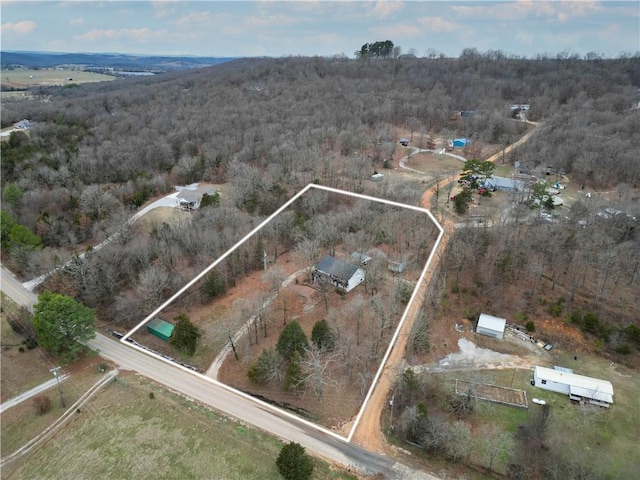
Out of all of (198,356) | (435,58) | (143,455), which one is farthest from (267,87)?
(143,455)

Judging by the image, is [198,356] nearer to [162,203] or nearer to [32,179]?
[162,203]

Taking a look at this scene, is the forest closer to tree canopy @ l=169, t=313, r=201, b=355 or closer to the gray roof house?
tree canopy @ l=169, t=313, r=201, b=355

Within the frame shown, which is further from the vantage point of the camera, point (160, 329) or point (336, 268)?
point (336, 268)

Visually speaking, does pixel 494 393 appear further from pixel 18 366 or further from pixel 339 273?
pixel 18 366

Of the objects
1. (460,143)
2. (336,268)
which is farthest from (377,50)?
(336,268)

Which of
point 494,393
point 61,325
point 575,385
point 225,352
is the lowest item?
point 494,393

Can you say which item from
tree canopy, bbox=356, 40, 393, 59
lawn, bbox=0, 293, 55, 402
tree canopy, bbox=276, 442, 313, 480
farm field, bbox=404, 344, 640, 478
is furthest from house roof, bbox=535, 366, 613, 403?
tree canopy, bbox=356, 40, 393, 59

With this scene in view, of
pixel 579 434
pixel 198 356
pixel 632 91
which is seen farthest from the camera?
pixel 632 91
